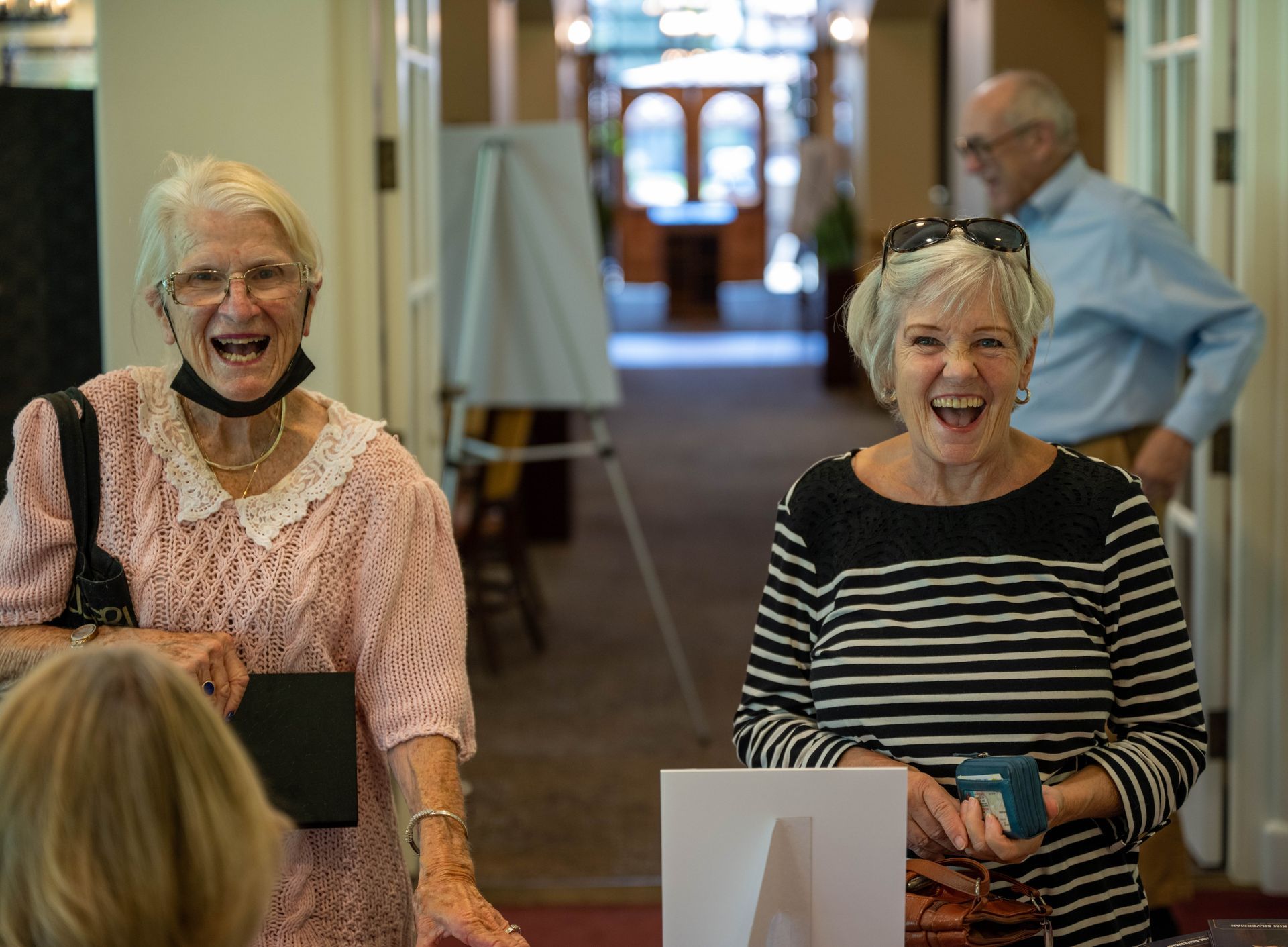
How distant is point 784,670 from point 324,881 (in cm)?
62

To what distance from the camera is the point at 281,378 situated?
1.73 meters

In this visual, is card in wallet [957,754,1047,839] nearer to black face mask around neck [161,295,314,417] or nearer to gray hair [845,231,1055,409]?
gray hair [845,231,1055,409]

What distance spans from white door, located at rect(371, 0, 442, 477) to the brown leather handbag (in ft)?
5.57

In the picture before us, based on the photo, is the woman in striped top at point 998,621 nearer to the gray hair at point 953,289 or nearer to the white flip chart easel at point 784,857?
the gray hair at point 953,289

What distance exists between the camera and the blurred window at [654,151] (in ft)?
65.6

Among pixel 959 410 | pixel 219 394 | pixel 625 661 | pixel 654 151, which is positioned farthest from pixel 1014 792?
pixel 654 151

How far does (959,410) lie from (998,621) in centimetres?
25

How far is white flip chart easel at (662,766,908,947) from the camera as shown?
1312 mm

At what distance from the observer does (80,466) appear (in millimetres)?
1674

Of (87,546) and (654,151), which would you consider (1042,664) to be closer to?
(87,546)

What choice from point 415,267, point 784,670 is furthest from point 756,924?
point 415,267

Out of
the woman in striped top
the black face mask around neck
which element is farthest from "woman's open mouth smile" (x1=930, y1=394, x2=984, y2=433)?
the black face mask around neck

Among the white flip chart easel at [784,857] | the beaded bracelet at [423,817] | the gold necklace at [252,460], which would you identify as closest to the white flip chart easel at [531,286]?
the gold necklace at [252,460]

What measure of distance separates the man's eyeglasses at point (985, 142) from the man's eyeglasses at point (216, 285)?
1941mm
